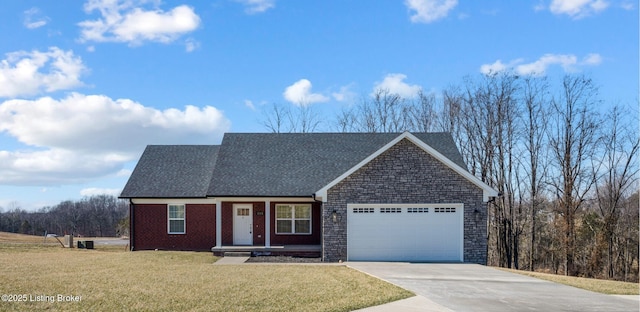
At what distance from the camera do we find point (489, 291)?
525 inches

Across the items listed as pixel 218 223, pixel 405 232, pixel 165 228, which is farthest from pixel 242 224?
pixel 405 232

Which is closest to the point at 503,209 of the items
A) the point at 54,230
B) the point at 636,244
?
the point at 636,244

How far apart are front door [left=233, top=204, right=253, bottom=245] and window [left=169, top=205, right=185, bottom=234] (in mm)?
2684

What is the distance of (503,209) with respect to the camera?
1357 inches

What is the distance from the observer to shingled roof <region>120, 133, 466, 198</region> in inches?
948

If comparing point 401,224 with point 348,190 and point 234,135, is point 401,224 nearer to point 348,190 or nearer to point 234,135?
point 348,190

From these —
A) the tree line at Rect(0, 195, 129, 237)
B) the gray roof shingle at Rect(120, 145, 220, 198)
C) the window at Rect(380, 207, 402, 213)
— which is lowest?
the tree line at Rect(0, 195, 129, 237)

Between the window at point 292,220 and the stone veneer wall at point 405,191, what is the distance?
3.61 metres

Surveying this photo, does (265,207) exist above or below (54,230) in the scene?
above

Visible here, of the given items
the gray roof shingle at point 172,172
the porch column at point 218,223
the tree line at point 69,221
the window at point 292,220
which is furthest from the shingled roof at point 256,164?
the tree line at point 69,221

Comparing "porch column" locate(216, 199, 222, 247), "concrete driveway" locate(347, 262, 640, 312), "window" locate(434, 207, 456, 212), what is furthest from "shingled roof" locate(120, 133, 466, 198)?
"concrete driveway" locate(347, 262, 640, 312)

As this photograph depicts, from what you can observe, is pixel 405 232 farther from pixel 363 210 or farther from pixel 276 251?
pixel 276 251

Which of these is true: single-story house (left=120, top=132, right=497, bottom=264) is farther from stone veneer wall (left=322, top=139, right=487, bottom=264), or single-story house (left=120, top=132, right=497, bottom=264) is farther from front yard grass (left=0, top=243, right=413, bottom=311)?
front yard grass (left=0, top=243, right=413, bottom=311)

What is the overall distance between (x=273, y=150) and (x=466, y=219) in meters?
10.3
